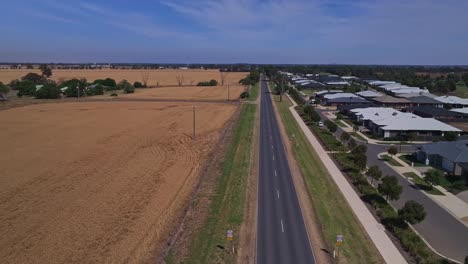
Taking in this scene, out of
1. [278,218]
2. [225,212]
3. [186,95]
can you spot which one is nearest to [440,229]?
[278,218]

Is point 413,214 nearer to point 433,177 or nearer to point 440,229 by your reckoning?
point 440,229

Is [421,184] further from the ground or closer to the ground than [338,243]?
closer to the ground

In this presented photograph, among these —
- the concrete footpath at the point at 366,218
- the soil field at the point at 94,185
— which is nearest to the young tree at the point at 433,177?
the concrete footpath at the point at 366,218

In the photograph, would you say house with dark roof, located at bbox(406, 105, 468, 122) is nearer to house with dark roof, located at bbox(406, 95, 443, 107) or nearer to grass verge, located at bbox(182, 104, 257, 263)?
house with dark roof, located at bbox(406, 95, 443, 107)

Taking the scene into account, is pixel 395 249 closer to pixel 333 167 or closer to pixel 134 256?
pixel 134 256

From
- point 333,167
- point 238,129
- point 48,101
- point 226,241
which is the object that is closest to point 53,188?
point 226,241

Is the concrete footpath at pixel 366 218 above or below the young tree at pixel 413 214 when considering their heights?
below

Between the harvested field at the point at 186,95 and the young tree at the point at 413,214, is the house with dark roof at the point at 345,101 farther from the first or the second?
the young tree at the point at 413,214

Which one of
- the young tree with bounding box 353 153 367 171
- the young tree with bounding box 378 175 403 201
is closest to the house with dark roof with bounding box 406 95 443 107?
the young tree with bounding box 353 153 367 171
